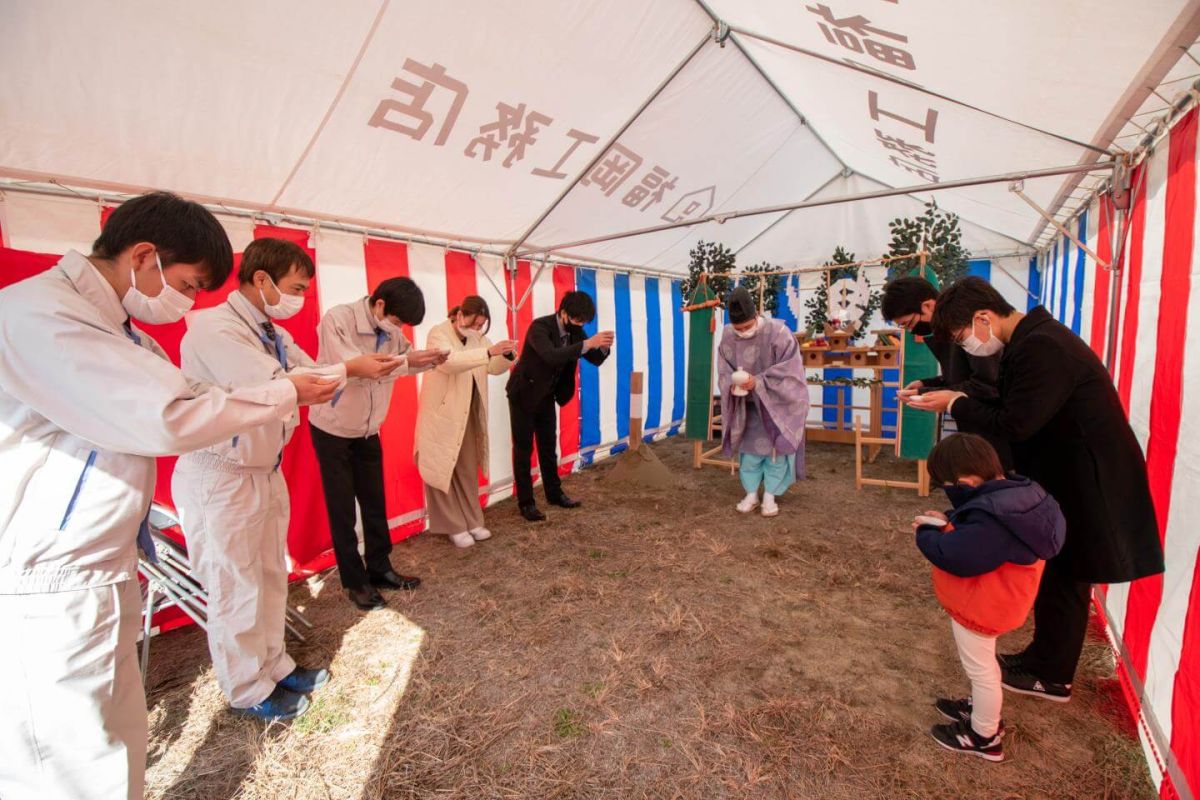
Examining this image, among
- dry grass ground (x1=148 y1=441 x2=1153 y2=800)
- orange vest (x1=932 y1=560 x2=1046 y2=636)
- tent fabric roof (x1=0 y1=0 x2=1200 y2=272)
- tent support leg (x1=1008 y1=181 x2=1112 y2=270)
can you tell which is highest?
tent fabric roof (x1=0 y1=0 x2=1200 y2=272)

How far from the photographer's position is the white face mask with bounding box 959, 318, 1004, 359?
5.80 ft

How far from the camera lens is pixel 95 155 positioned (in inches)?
80.4

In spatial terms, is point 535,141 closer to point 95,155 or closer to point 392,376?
point 392,376

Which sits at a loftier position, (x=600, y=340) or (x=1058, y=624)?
(x=600, y=340)

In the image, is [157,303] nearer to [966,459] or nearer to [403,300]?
[403,300]

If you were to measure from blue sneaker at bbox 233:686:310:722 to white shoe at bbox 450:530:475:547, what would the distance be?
1508 mm

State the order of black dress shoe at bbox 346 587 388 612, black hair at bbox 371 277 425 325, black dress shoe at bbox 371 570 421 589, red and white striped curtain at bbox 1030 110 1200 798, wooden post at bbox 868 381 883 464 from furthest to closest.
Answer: wooden post at bbox 868 381 883 464
black dress shoe at bbox 371 570 421 589
black dress shoe at bbox 346 587 388 612
black hair at bbox 371 277 425 325
red and white striped curtain at bbox 1030 110 1200 798

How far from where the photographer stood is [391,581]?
289 centimetres

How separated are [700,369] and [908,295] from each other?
10.9ft

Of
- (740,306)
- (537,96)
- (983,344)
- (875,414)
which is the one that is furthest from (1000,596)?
(875,414)

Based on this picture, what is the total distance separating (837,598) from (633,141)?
318 centimetres

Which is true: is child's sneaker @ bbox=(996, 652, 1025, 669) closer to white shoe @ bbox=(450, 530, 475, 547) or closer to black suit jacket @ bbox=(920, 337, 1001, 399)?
black suit jacket @ bbox=(920, 337, 1001, 399)

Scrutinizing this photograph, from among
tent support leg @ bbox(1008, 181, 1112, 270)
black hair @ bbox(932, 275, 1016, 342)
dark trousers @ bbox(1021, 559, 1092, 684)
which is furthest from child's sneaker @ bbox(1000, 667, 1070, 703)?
tent support leg @ bbox(1008, 181, 1112, 270)

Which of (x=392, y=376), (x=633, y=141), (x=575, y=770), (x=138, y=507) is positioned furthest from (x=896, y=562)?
(x=138, y=507)
